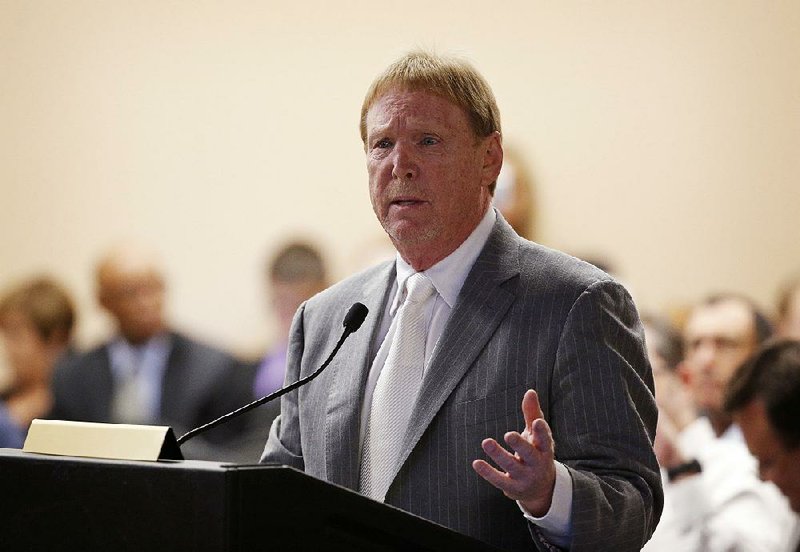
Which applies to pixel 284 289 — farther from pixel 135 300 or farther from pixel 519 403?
pixel 519 403

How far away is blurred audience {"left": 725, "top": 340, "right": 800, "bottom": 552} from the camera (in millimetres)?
3336

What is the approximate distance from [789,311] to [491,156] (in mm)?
3316

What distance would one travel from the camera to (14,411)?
233 inches

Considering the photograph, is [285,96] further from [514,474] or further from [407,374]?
[514,474]

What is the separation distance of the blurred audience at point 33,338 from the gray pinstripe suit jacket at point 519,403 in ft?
13.4

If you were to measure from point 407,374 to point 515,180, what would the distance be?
13.6ft

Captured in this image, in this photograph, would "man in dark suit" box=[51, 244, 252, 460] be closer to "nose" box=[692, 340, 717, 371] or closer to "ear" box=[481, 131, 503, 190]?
"nose" box=[692, 340, 717, 371]

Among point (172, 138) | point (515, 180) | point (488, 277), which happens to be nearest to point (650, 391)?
point (488, 277)

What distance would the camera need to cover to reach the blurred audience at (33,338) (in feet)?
19.6

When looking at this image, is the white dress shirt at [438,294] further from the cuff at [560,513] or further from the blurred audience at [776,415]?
the blurred audience at [776,415]

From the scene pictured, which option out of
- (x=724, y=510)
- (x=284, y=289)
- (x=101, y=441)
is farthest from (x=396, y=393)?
(x=284, y=289)

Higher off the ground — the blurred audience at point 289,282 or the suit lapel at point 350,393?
the suit lapel at point 350,393

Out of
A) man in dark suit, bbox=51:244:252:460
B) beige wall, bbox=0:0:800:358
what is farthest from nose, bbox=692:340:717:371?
man in dark suit, bbox=51:244:252:460

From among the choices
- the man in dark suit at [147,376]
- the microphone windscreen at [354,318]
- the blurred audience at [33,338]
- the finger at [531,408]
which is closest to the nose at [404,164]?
the microphone windscreen at [354,318]
